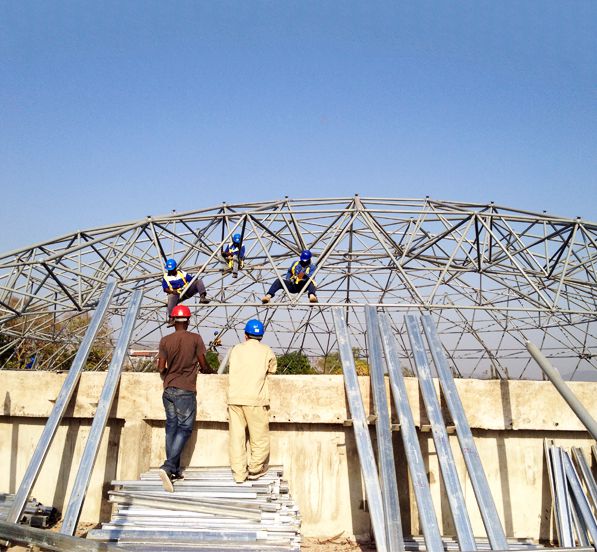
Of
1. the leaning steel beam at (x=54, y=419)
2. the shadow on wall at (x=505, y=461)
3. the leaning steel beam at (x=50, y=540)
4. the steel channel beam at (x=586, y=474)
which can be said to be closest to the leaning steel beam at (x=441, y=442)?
the shadow on wall at (x=505, y=461)

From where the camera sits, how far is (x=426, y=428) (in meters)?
7.91

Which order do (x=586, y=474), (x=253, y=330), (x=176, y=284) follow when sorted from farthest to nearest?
(x=176, y=284)
(x=253, y=330)
(x=586, y=474)

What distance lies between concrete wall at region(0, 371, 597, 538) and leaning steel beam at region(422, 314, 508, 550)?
1.79 ft

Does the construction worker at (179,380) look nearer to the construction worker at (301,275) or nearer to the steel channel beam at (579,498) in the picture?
the steel channel beam at (579,498)

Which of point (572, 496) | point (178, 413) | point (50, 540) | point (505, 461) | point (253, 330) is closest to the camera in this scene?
point (50, 540)

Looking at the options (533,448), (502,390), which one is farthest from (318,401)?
(533,448)

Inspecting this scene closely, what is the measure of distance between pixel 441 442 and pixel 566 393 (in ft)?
5.28

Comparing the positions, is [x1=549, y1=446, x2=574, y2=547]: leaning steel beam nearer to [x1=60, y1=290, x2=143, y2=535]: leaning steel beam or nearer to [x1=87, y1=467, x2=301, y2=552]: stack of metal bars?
[x1=87, y1=467, x2=301, y2=552]: stack of metal bars

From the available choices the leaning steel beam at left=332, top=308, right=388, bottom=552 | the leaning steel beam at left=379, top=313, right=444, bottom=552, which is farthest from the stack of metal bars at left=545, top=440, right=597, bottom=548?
the leaning steel beam at left=332, top=308, right=388, bottom=552

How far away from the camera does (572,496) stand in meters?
7.62

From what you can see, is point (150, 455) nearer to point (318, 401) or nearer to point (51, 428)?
point (51, 428)

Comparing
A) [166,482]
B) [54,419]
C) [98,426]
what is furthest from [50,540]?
[54,419]

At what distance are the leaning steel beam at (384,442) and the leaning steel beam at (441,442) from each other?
1.79 ft

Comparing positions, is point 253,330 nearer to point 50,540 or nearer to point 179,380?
point 179,380
